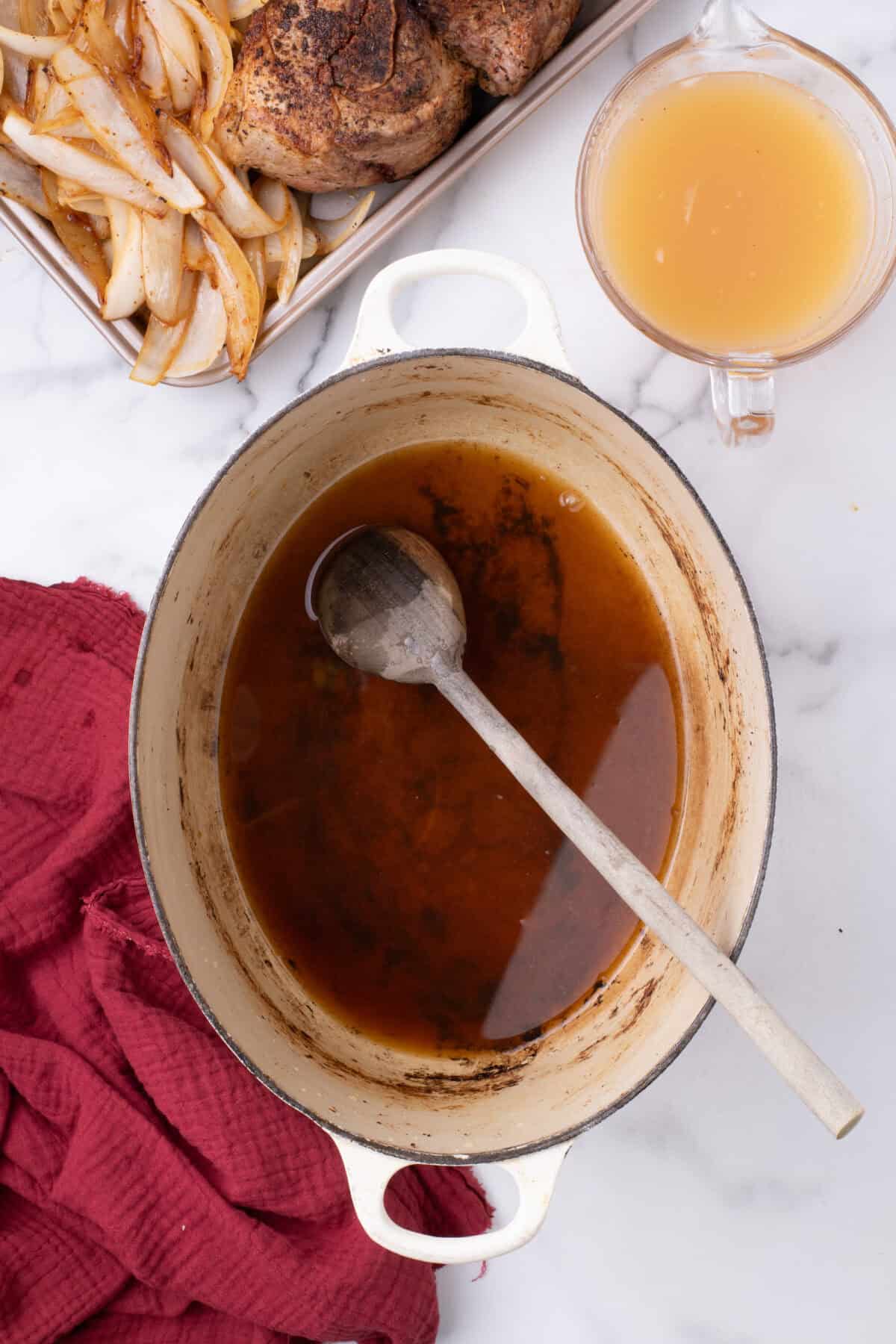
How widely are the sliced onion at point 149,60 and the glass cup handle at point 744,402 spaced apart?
0.47 metres

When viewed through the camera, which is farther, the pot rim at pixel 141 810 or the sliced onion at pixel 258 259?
the sliced onion at pixel 258 259

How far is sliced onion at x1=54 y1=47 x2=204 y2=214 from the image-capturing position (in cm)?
79

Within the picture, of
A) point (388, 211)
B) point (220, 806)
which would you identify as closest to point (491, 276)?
point (388, 211)

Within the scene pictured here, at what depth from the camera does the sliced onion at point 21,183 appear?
2.73ft

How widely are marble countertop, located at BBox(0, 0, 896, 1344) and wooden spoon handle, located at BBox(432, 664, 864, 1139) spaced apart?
0.25 metres

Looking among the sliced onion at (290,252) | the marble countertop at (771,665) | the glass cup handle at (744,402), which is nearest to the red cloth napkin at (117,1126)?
the marble countertop at (771,665)

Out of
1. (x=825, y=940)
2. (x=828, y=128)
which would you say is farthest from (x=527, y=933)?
(x=828, y=128)

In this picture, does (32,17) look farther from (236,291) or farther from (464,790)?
(464,790)

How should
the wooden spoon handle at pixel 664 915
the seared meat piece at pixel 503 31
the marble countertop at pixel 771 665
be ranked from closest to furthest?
the wooden spoon handle at pixel 664 915 → the seared meat piece at pixel 503 31 → the marble countertop at pixel 771 665

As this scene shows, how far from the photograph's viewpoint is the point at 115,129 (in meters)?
0.81

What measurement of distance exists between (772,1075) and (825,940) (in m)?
0.12

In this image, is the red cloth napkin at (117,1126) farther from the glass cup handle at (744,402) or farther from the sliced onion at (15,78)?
the glass cup handle at (744,402)

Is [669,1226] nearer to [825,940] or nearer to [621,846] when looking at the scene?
[825,940]

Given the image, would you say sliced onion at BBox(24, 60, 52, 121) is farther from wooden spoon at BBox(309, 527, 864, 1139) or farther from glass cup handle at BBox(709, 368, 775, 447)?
glass cup handle at BBox(709, 368, 775, 447)
